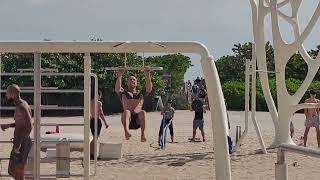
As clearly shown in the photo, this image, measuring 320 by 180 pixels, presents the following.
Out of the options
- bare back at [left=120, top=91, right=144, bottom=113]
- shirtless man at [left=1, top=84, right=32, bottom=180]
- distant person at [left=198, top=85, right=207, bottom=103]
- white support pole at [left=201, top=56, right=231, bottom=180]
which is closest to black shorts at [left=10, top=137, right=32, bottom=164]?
shirtless man at [left=1, top=84, right=32, bottom=180]

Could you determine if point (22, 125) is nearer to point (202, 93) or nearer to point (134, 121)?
point (134, 121)

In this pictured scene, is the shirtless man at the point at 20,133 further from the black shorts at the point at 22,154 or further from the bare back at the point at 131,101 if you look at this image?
the bare back at the point at 131,101

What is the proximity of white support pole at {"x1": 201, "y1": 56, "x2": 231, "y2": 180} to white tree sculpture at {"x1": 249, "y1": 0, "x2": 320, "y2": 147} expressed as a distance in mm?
6624

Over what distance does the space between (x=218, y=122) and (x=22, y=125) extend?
2.74 meters

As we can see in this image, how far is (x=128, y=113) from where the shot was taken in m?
11.2

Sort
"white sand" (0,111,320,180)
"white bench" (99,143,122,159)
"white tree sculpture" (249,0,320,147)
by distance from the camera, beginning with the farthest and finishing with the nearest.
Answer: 1. "white tree sculpture" (249,0,320,147)
2. "white bench" (99,143,122,159)
3. "white sand" (0,111,320,180)

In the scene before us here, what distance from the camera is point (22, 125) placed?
9820mm

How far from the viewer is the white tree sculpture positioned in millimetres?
16234

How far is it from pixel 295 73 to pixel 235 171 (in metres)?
40.1

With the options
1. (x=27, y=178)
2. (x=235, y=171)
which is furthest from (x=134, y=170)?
(x=27, y=178)

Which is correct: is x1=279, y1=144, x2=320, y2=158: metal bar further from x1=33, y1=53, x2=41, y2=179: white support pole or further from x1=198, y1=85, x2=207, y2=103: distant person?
x1=198, y1=85, x2=207, y2=103: distant person

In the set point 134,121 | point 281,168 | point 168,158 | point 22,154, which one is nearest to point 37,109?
point 22,154

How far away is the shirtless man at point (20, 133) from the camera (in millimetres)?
9750

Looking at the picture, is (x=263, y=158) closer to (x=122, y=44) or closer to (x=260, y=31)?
(x=260, y=31)
